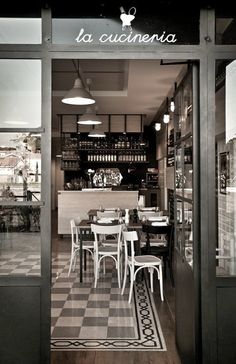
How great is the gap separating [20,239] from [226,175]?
59.7 inches

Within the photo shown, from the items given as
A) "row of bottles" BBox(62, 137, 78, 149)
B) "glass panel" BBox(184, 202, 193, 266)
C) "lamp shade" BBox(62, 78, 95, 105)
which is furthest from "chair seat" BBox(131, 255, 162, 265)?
"row of bottles" BBox(62, 137, 78, 149)

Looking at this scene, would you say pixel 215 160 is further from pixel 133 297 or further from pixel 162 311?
pixel 133 297

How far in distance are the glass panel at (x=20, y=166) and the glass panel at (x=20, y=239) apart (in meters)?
0.10

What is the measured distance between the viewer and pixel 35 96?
261 cm

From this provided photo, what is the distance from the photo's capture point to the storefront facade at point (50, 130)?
2570mm

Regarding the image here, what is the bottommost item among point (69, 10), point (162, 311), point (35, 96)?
point (162, 311)

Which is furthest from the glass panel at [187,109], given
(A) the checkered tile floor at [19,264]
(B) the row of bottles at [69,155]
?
(B) the row of bottles at [69,155]

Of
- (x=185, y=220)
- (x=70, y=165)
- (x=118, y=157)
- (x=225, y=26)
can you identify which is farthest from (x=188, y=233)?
(x=118, y=157)

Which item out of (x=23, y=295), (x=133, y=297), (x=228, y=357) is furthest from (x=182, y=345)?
(x=133, y=297)

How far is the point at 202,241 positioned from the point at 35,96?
150cm

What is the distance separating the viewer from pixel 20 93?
2.64m

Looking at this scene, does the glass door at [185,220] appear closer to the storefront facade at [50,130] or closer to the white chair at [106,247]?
the storefront facade at [50,130]

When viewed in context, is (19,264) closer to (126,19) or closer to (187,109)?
(187,109)

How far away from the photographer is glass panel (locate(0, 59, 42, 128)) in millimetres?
2605
